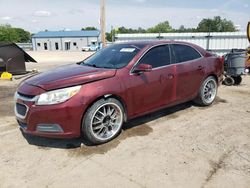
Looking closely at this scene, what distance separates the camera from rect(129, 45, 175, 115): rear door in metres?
4.31

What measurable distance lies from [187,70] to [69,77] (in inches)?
98.8

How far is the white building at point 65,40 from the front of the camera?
65.9m

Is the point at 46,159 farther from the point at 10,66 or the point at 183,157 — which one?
the point at 10,66

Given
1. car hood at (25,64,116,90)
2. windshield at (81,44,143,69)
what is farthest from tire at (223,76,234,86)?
car hood at (25,64,116,90)

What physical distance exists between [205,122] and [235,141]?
2.94 feet

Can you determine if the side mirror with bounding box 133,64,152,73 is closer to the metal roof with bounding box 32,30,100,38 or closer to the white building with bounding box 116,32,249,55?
the white building with bounding box 116,32,249,55

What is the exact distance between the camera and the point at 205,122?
16.2ft

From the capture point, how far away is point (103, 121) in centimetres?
405

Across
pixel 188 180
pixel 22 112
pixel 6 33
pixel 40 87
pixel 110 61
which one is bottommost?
pixel 188 180

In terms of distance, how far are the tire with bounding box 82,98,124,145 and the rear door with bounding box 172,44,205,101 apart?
1509mm

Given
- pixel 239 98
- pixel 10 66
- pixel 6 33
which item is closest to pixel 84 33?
pixel 6 33

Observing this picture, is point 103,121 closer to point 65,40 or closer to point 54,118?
point 54,118

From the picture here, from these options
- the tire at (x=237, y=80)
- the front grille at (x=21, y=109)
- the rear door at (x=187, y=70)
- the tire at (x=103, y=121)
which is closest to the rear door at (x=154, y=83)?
the rear door at (x=187, y=70)

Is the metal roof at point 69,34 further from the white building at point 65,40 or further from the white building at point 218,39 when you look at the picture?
the white building at point 218,39
